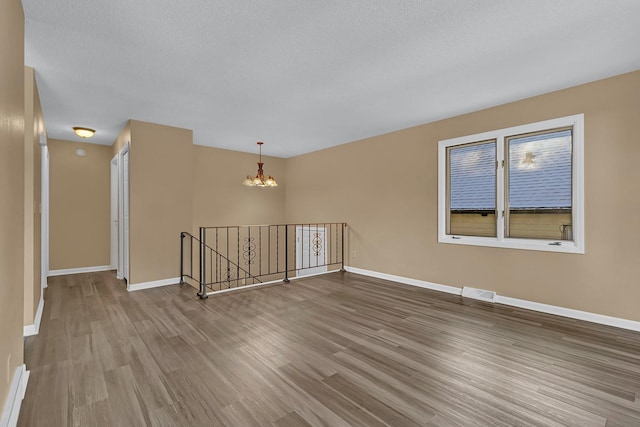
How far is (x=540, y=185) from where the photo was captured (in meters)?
3.55

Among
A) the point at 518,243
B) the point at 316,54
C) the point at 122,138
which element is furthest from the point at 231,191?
the point at 518,243

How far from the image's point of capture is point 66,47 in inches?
96.5

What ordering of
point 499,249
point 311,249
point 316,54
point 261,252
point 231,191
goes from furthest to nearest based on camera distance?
Result: point 261,252 < point 311,249 < point 231,191 < point 499,249 < point 316,54

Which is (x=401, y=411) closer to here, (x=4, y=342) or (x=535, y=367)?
(x=535, y=367)

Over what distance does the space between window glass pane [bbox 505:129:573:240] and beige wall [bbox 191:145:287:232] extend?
5097mm

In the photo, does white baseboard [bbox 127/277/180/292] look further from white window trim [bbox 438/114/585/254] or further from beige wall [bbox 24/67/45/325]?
white window trim [bbox 438/114/585/254]

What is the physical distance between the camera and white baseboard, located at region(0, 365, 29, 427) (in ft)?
4.75

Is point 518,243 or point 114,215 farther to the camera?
point 114,215

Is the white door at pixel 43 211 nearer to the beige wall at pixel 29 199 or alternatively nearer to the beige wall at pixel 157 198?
the beige wall at pixel 29 199

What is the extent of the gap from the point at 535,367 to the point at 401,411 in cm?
129

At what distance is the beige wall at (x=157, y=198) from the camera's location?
4.37 meters

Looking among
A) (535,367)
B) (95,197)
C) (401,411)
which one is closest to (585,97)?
(535,367)

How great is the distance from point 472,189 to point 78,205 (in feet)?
23.2

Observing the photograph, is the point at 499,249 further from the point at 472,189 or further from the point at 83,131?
the point at 83,131
